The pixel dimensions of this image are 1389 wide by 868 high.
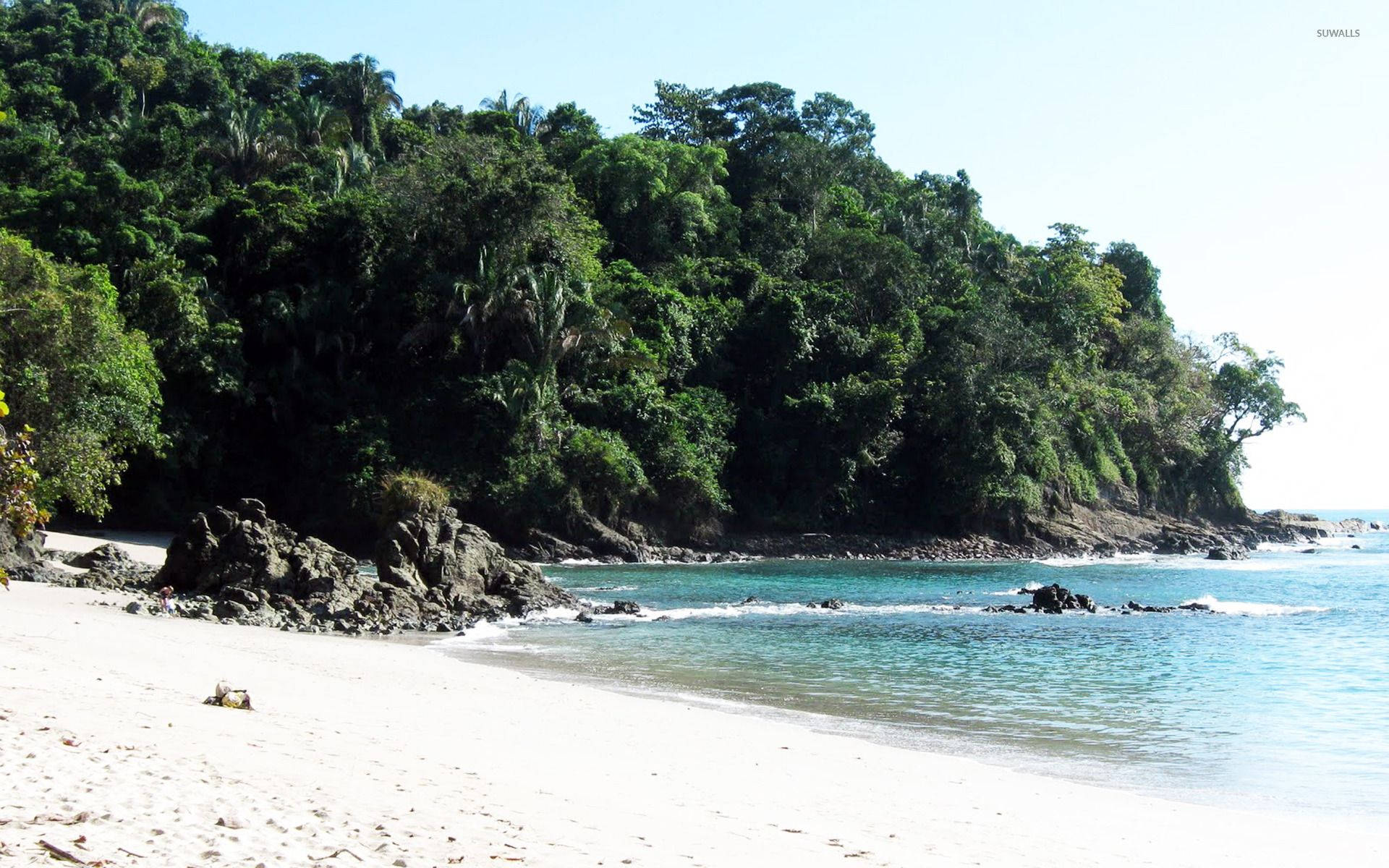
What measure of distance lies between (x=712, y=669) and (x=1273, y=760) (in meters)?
8.27

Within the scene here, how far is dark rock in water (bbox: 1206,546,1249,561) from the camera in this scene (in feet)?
169

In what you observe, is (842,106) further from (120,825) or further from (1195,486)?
(120,825)

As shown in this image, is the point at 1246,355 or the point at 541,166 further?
the point at 1246,355

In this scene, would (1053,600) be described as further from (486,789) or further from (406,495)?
(486,789)

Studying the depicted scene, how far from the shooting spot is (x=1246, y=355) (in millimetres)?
70000

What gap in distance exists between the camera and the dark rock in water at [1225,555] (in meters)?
51.4

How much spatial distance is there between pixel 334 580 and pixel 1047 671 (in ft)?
46.2

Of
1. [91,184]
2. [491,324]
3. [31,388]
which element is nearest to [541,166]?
[491,324]

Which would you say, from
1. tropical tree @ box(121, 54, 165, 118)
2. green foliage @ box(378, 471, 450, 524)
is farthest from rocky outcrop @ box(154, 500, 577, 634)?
tropical tree @ box(121, 54, 165, 118)

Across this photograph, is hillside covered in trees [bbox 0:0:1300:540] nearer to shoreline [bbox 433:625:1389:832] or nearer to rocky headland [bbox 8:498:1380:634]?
rocky headland [bbox 8:498:1380:634]

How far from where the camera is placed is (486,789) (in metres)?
7.60

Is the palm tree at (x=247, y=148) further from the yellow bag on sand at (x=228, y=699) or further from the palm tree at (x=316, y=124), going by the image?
the yellow bag on sand at (x=228, y=699)

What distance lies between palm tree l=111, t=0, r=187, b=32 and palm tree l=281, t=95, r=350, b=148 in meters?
28.9

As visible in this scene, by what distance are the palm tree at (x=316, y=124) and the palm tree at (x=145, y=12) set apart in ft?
94.7
